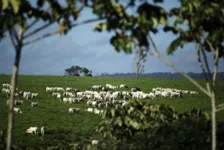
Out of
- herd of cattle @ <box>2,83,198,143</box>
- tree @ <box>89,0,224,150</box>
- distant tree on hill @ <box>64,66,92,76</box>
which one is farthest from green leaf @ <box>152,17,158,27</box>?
distant tree on hill @ <box>64,66,92,76</box>

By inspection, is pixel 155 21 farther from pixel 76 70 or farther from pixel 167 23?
pixel 76 70

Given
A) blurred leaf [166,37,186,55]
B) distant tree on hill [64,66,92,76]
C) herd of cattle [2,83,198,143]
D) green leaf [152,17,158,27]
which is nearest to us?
green leaf [152,17,158,27]

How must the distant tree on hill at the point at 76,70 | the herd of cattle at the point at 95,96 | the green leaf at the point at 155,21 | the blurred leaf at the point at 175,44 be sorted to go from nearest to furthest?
the green leaf at the point at 155,21 < the blurred leaf at the point at 175,44 < the herd of cattle at the point at 95,96 < the distant tree on hill at the point at 76,70

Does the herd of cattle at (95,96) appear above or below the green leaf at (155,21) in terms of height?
below

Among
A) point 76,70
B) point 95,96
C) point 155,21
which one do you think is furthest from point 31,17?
point 76,70

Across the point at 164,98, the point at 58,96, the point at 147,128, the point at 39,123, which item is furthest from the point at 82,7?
the point at 164,98

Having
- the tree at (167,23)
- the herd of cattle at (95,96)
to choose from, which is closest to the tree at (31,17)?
the tree at (167,23)

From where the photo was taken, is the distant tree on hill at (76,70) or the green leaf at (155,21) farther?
the distant tree on hill at (76,70)

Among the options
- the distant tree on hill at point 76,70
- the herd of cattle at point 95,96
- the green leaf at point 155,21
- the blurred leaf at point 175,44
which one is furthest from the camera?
the distant tree on hill at point 76,70

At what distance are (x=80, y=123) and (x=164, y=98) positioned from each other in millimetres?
21456

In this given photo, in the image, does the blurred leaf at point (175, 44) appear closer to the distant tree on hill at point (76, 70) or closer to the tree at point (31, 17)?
the tree at point (31, 17)

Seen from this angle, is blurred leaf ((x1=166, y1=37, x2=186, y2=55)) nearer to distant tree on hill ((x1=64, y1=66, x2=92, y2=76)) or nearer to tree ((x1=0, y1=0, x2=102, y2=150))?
tree ((x1=0, y1=0, x2=102, y2=150))

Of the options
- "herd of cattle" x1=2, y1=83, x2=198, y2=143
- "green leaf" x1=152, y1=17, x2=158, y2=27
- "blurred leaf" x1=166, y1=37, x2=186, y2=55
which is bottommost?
"herd of cattle" x1=2, y1=83, x2=198, y2=143

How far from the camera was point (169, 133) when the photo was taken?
1348 centimetres
